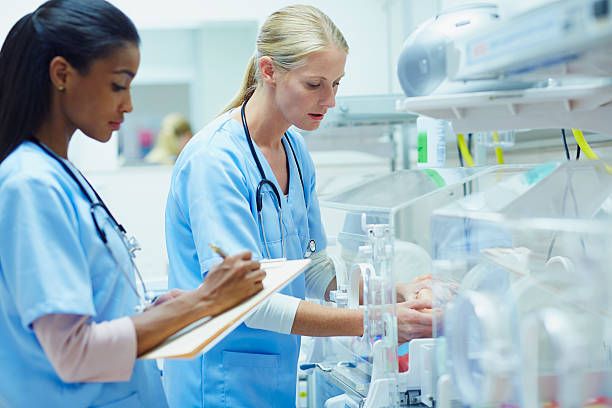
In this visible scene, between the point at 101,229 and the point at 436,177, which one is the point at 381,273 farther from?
the point at 101,229

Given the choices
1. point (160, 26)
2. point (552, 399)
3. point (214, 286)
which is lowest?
point (552, 399)

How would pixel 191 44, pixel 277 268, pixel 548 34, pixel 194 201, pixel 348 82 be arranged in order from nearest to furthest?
pixel 548 34 → pixel 277 268 → pixel 194 201 → pixel 348 82 → pixel 191 44

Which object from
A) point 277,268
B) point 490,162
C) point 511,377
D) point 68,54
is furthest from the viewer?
point 490,162

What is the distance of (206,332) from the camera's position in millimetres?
817

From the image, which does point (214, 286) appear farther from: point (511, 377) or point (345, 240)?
point (345, 240)

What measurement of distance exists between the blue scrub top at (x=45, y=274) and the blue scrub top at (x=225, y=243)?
11.0 inches

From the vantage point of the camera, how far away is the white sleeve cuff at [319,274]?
61.8 inches

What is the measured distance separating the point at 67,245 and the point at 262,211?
0.55 meters

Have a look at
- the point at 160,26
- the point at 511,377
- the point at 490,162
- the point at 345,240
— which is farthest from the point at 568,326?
the point at 160,26

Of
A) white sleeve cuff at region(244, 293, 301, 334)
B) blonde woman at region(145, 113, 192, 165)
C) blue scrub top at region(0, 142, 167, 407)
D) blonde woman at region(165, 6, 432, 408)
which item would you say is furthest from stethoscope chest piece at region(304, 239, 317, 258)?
blonde woman at region(145, 113, 192, 165)

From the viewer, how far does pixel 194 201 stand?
122cm

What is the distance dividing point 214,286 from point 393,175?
2.63 feet

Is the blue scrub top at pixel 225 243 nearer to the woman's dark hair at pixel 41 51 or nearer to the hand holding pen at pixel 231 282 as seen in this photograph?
the hand holding pen at pixel 231 282

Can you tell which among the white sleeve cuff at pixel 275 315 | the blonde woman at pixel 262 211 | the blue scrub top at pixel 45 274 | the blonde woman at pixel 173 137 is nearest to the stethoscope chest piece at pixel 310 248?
the blonde woman at pixel 262 211
